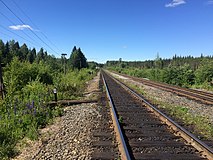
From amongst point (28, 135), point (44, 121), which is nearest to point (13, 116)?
point (44, 121)

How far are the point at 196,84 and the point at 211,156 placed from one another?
26282 mm

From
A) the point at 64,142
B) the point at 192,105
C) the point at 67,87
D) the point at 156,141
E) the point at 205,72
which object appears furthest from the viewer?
the point at 205,72

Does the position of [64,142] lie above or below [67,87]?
below

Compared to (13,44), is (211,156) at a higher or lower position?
lower

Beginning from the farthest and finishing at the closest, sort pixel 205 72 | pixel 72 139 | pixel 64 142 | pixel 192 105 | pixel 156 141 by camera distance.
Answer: pixel 205 72 < pixel 192 105 < pixel 72 139 < pixel 64 142 < pixel 156 141

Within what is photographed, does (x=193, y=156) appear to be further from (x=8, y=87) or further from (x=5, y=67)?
(x=5, y=67)

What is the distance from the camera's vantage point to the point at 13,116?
8086mm

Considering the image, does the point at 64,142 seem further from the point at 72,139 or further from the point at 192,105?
the point at 192,105

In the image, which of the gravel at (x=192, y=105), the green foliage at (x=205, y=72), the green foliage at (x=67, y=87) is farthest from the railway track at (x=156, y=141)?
the green foliage at (x=205, y=72)

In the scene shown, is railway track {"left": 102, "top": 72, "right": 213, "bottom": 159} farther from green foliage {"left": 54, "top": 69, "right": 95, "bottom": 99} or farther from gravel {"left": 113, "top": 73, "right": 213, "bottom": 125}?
green foliage {"left": 54, "top": 69, "right": 95, "bottom": 99}

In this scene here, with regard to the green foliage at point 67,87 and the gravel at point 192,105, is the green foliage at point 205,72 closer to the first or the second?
the gravel at point 192,105

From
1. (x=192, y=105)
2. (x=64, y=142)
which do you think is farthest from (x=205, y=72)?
(x=64, y=142)

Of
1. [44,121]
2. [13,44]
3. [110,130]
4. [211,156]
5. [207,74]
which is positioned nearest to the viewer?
[211,156]

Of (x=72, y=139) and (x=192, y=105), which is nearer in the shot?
(x=72, y=139)
